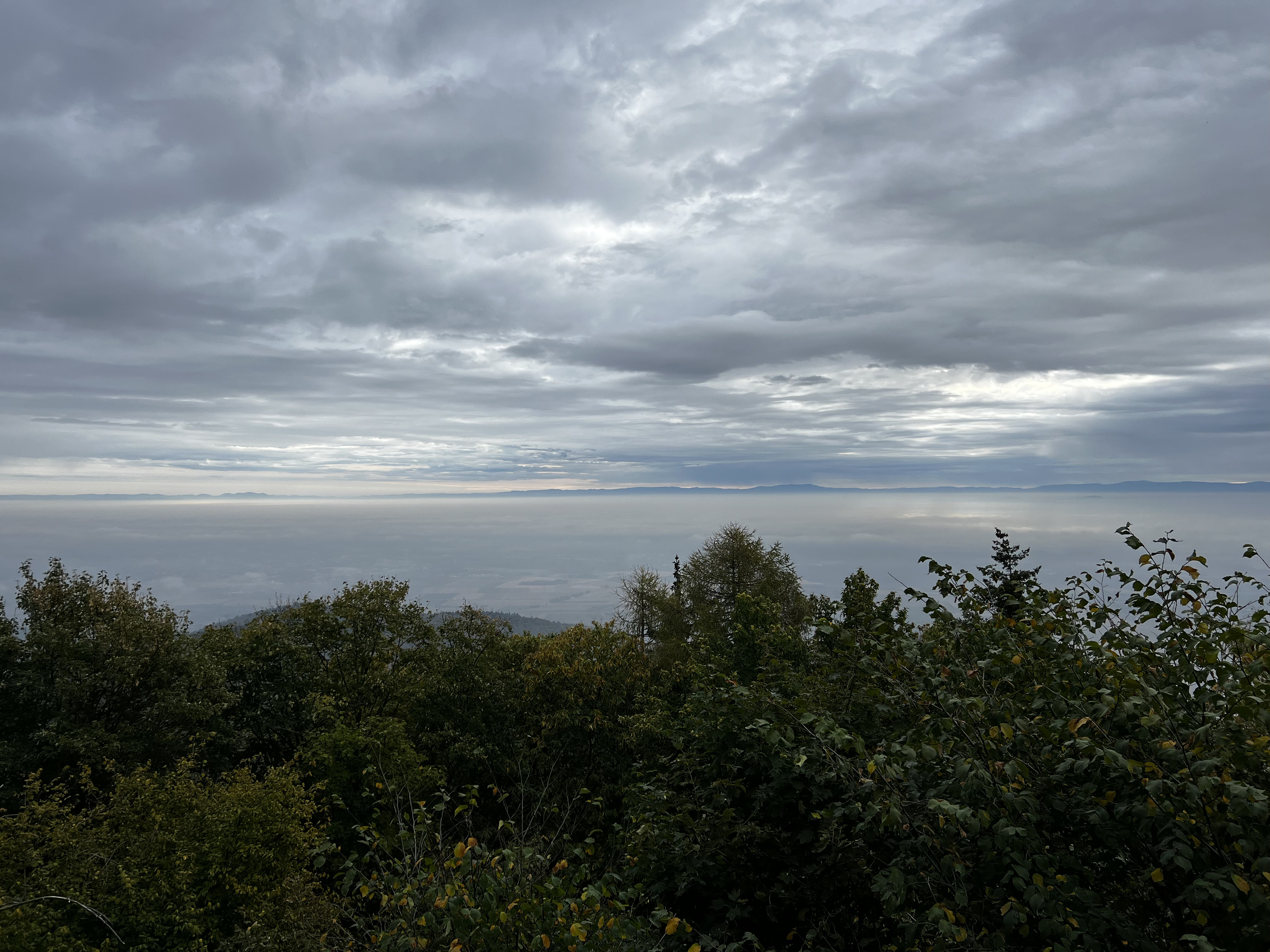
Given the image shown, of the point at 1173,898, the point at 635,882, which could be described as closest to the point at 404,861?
the point at 635,882

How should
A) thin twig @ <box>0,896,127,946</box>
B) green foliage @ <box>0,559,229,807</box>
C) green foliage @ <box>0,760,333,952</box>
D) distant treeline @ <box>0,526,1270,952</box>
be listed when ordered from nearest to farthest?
thin twig @ <box>0,896,127,946</box> < distant treeline @ <box>0,526,1270,952</box> < green foliage @ <box>0,760,333,952</box> < green foliage @ <box>0,559,229,807</box>

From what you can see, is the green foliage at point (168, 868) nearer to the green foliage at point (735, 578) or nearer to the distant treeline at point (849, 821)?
the distant treeline at point (849, 821)

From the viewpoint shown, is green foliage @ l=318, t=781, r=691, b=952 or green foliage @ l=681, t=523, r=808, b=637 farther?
green foliage @ l=681, t=523, r=808, b=637

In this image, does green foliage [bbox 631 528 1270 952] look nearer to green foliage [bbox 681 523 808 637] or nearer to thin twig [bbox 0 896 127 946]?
thin twig [bbox 0 896 127 946]

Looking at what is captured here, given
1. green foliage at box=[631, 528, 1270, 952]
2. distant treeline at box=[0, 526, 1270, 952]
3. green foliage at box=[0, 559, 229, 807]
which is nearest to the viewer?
green foliage at box=[631, 528, 1270, 952]

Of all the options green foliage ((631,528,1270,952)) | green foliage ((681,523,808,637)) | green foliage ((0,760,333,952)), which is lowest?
green foliage ((0,760,333,952))

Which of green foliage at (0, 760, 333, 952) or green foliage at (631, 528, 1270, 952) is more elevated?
green foliage at (631, 528, 1270, 952)

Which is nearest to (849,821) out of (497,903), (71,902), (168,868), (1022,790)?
(1022,790)

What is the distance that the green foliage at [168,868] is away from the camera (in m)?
15.5

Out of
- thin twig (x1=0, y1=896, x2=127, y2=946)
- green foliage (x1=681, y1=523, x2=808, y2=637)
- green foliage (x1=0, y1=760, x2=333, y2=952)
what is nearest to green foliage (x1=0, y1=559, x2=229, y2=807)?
green foliage (x1=0, y1=760, x2=333, y2=952)

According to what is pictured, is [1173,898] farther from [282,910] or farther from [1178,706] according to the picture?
[282,910]

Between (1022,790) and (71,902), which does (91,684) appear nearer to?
(71,902)

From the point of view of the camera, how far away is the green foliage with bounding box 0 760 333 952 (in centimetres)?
1555

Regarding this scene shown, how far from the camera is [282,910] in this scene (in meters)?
18.2
